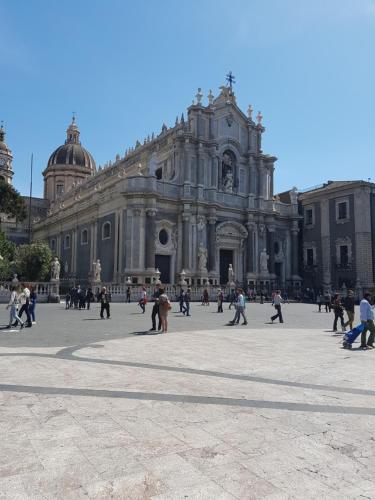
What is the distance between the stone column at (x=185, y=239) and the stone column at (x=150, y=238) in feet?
10.4

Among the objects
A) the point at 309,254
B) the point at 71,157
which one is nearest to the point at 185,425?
the point at 309,254

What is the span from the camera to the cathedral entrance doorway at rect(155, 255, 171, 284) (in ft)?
127

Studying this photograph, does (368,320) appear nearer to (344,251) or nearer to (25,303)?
(25,303)

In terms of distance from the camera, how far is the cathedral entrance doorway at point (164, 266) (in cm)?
3878

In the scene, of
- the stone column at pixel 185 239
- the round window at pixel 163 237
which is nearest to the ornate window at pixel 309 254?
the stone column at pixel 185 239

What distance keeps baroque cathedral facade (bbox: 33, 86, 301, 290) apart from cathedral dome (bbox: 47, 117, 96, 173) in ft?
63.6

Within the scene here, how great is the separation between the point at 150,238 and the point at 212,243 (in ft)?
22.4

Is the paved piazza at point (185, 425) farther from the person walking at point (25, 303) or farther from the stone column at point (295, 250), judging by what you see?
the stone column at point (295, 250)

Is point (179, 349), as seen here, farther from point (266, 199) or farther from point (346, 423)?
point (266, 199)

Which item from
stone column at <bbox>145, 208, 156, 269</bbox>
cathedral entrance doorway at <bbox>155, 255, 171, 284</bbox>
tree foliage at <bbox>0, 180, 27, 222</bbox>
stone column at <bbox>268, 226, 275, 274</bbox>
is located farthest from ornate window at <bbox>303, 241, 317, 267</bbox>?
tree foliage at <bbox>0, 180, 27, 222</bbox>

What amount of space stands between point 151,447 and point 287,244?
149ft

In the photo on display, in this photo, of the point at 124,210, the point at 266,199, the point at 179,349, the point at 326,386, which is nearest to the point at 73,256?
the point at 124,210

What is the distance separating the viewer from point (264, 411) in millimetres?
5434

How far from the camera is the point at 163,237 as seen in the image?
129 ft
